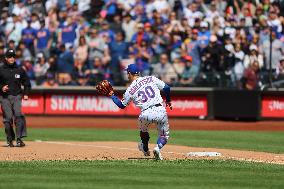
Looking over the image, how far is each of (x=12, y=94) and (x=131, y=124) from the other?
30.0ft

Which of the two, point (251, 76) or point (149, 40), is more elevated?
point (149, 40)

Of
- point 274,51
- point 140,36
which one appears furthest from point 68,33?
point 274,51

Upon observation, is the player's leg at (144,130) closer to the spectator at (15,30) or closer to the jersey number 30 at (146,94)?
the jersey number 30 at (146,94)

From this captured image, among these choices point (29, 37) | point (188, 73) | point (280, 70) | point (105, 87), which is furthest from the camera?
point (29, 37)

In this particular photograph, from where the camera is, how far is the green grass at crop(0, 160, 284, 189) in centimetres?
1108

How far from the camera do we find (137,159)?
49.2 feet

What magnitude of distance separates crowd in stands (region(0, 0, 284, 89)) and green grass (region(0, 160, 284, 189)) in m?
12.7

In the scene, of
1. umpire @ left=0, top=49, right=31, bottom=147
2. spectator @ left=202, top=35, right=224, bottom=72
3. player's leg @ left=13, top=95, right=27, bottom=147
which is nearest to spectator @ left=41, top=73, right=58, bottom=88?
spectator @ left=202, top=35, right=224, bottom=72

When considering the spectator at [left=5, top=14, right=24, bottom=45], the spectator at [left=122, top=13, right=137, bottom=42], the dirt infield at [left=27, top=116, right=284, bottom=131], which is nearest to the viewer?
the dirt infield at [left=27, top=116, right=284, bottom=131]

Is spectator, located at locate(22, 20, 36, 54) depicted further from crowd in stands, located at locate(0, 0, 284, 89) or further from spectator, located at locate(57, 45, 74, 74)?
spectator, located at locate(57, 45, 74, 74)

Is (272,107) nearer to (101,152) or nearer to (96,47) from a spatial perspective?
(96,47)

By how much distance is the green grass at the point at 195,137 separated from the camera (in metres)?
19.4

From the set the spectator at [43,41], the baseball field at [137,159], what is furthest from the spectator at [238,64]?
the spectator at [43,41]

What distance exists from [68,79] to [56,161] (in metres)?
15.0
